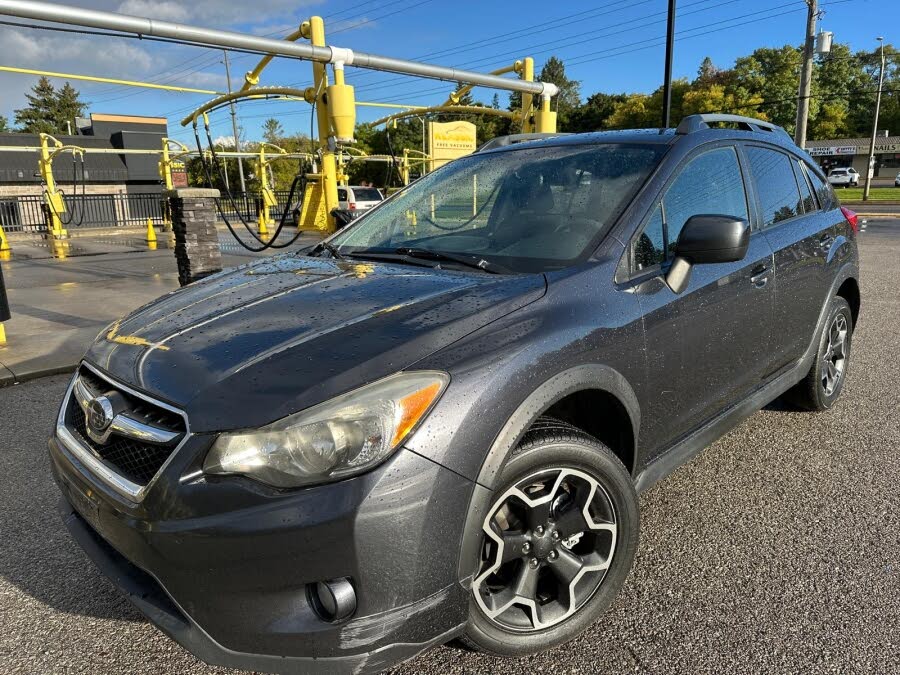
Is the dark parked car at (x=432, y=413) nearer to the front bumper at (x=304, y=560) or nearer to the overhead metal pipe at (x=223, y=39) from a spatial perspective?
the front bumper at (x=304, y=560)

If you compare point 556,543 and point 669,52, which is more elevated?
point 669,52

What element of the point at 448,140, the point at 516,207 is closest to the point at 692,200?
the point at 516,207

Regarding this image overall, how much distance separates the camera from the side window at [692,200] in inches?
99.3

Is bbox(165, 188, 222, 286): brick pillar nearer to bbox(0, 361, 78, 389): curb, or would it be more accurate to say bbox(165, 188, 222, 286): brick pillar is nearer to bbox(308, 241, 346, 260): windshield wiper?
bbox(0, 361, 78, 389): curb

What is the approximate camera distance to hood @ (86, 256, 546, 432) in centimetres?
169

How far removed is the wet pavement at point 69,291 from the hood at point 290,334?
3.82m

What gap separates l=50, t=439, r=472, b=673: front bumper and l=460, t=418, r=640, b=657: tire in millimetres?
221

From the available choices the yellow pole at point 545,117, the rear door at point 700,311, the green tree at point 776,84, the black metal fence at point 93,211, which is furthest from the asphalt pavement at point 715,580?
the green tree at point 776,84

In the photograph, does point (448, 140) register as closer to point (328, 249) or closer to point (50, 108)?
point (328, 249)

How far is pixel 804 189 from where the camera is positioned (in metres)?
3.79

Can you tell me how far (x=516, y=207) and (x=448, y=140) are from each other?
37.6 ft

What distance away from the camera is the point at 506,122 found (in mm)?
70938

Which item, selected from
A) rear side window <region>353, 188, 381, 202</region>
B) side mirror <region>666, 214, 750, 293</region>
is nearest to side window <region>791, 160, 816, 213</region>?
side mirror <region>666, 214, 750, 293</region>

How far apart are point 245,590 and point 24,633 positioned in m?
1.23
